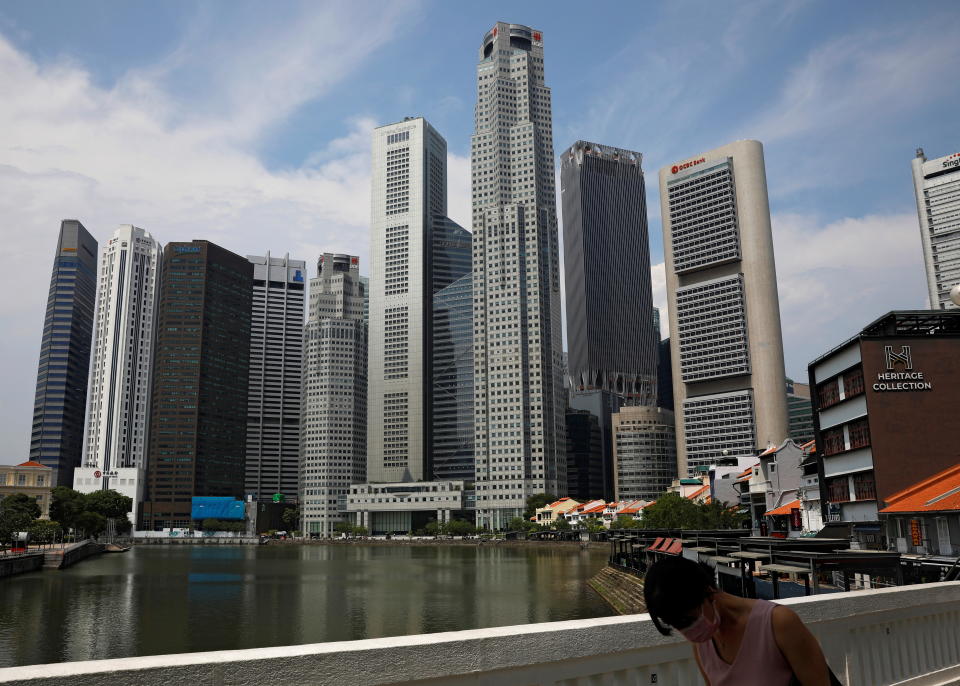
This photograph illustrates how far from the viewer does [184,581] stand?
98312 millimetres

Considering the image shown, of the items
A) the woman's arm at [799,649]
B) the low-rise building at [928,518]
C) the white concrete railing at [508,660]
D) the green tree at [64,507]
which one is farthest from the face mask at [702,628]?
the green tree at [64,507]

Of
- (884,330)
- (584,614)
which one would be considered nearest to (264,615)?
(584,614)

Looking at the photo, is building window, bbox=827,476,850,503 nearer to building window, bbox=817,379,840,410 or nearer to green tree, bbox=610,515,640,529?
building window, bbox=817,379,840,410

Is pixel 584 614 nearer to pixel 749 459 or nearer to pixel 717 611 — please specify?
pixel 717 611

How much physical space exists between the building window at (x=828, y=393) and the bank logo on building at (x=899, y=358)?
278 inches

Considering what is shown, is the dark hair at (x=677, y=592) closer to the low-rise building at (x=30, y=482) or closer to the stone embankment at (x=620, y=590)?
the stone embankment at (x=620, y=590)

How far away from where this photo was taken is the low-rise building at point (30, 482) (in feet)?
486

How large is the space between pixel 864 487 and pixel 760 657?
68.3 m

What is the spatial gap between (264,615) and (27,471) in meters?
113

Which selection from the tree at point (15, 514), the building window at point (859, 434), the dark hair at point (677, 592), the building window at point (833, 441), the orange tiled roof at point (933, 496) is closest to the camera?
the dark hair at point (677, 592)

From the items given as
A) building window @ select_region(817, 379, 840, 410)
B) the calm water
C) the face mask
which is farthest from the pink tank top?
building window @ select_region(817, 379, 840, 410)

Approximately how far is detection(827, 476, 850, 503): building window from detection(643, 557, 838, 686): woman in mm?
71215

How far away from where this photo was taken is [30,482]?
15112 centimetres

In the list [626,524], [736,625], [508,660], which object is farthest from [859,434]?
[626,524]
